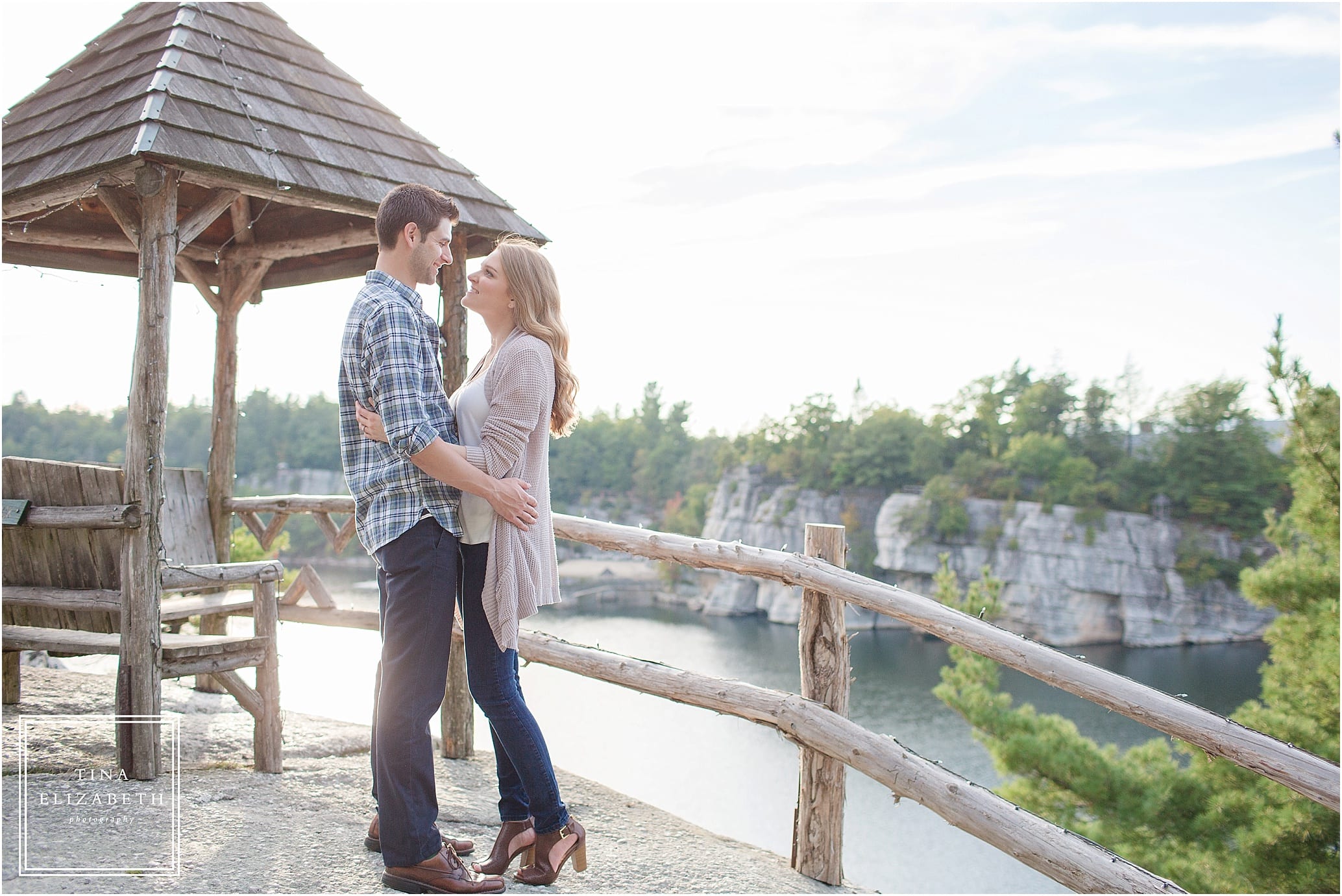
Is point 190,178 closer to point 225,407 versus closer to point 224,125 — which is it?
point 224,125

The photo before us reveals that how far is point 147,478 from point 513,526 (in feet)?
5.51

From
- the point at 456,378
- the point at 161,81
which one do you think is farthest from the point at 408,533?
the point at 161,81

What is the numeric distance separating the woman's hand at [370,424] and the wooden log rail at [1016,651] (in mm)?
1274

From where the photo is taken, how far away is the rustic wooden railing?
7.25ft

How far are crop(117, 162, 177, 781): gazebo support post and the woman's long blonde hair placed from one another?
1588 millimetres

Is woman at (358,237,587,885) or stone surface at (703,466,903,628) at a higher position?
woman at (358,237,587,885)

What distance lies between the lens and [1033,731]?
9094mm

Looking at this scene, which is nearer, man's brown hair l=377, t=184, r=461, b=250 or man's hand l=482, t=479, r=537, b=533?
man's hand l=482, t=479, r=537, b=533

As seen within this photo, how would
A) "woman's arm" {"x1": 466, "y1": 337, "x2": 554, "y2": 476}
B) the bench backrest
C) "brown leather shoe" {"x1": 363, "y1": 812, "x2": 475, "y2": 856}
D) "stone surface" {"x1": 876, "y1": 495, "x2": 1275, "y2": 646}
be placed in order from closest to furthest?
"woman's arm" {"x1": 466, "y1": 337, "x2": 554, "y2": 476}
"brown leather shoe" {"x1": 363, "y1": 812, "x2": 475, "y2": 856}
the bench backrest
"stone surface" {"x1": 876, "y1": 495, "x2": 1275, "y2": 646}

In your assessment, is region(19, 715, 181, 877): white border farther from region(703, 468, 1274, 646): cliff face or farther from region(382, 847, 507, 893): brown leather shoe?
region(703, 468, 1274, 646): cliff face

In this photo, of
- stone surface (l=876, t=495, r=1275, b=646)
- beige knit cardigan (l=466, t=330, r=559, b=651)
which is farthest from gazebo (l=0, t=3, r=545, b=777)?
stone surface (l=876, t=495, r=1275, b=646)

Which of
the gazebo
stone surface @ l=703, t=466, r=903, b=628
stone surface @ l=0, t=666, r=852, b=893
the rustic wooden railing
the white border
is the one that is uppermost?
the gazebo

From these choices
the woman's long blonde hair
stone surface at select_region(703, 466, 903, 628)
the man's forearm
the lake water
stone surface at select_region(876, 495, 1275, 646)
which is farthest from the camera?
stone surface at select_region(703, 466, 903, 628)

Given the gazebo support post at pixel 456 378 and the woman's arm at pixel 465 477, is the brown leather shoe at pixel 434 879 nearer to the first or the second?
the woman's arm at pixel 465 477
